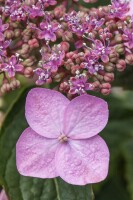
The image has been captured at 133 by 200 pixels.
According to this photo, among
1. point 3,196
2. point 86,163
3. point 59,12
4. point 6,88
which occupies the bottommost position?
point 3,196

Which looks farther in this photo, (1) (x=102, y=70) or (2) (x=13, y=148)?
(2) (x=13, y=148)

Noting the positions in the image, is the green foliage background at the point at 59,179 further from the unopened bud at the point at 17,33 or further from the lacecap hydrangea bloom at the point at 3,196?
the unopened bud at the point at 17,33

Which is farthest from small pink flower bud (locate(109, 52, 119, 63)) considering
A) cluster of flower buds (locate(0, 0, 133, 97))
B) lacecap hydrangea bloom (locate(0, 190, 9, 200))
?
lacecap hydrangea bloom (locate(0, 190, 9, 200))

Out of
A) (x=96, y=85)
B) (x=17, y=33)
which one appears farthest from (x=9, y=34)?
(x=96, y=85)

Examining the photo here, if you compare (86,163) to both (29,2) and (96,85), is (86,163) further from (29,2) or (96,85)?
(29,2)

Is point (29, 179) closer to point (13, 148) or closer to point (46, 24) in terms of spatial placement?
point (13, 148)

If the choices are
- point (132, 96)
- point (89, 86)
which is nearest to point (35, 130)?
point (89, 86)

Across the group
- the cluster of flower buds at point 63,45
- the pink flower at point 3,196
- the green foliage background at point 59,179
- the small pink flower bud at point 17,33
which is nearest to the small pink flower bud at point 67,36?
the cluster of flower buds at point 63,45
